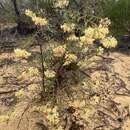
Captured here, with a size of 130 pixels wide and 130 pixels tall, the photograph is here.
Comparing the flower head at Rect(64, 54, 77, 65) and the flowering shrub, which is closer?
the flowering shrub

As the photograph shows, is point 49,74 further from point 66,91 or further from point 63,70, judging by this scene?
point 63,70

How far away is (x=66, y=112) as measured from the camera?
220 inches

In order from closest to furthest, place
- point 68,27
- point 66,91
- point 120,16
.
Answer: point 68,27
point 66,91
point 120,16

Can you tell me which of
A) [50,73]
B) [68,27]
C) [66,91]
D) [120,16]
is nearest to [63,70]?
[66,91]

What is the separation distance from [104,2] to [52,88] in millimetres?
3433

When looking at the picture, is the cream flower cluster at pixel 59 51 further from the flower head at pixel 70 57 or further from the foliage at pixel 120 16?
the foliage at pixel 120 16

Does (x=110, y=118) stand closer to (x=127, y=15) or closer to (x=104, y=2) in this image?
(x=127, y=15)

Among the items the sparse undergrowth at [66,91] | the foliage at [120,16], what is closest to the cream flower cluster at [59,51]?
the sparse undergrowth at [66,91]

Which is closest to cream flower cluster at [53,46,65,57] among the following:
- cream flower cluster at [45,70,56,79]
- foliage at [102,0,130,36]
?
cream flower cluster at [45,70,56,79]

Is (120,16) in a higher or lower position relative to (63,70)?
higher

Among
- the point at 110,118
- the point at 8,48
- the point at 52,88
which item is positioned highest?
the point at 8,48

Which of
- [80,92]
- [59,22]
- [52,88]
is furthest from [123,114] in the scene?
[59,22]

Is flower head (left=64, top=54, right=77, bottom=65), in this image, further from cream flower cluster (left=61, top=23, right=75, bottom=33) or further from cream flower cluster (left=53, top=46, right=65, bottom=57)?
cream flower cluster (left=61, top=23, right=75, bottom=33)

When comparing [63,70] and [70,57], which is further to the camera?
[63,70]
